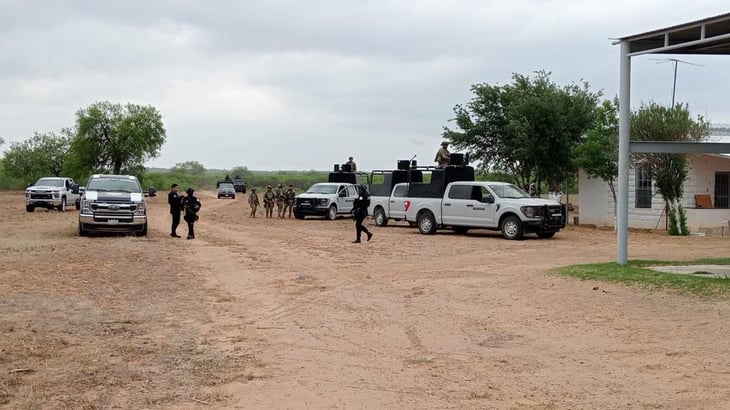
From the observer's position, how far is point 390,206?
99.6 ft

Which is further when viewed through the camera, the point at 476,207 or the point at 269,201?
the point at 269,201

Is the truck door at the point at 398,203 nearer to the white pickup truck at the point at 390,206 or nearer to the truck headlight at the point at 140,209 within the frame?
the white pickup truck at the point at 390,206

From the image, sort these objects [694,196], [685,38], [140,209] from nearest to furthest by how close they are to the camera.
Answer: [685,38] < [140,209] < [694,196]

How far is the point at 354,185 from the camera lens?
3791 cm

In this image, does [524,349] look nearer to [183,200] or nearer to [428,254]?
[428,254]

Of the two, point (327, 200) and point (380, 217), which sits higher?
point (327, 200)

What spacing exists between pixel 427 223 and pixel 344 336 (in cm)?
1809

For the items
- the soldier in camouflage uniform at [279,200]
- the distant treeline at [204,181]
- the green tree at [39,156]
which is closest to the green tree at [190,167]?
the distant treeline at [204,181]

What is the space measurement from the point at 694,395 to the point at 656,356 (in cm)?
155

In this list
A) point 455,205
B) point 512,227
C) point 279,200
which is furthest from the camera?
point 279,200

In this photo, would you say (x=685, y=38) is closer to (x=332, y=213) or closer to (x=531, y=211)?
(x=531, y=211)

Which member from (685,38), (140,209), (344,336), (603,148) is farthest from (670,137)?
(344,336)

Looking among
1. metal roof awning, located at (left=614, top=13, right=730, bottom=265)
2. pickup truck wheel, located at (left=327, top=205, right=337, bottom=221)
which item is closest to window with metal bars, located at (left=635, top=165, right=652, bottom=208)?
pickup truck wheel, located at (left=327, top=205, right=337, bottom=221)

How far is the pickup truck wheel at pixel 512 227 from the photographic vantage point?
24.7m
